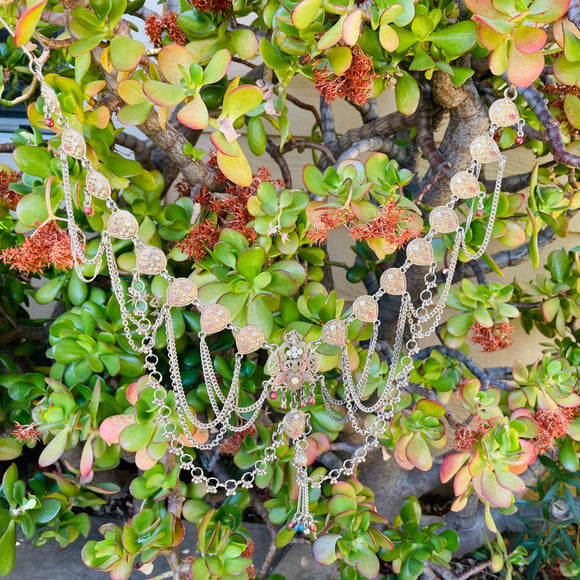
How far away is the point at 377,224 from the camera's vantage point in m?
0.66

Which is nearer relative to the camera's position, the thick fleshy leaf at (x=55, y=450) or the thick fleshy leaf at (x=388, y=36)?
the thick fleshy leaf at (x=388, y=36)

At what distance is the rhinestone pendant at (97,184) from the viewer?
0.61 meters

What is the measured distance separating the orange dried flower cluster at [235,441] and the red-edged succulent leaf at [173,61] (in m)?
0.56

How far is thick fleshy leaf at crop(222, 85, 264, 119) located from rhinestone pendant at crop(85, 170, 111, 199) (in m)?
0.17

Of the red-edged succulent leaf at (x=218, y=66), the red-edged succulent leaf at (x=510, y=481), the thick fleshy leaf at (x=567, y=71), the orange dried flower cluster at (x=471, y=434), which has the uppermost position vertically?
the red-edged succulent leaf at (x=218, y=66)

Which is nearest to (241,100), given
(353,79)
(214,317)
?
(353,79)

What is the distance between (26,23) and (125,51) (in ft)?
0.36

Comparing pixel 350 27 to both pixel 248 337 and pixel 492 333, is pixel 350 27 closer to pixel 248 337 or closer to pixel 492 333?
pixel 248 337

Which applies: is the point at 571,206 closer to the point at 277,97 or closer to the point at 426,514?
the point at 277,97

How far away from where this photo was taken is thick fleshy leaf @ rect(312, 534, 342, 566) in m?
0.80

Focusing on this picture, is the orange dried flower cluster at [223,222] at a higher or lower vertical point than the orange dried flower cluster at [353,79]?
lower

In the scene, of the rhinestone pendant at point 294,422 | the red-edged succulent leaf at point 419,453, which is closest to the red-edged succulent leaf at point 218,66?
the rhinestone pendant at point 294,422

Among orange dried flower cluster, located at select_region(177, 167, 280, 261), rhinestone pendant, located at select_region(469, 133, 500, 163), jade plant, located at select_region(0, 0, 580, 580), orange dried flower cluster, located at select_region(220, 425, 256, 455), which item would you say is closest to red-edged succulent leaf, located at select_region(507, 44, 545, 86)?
jade plant, located at select_region(0, 0, 580, 580)

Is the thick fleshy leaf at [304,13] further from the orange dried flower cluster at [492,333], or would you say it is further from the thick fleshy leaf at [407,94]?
the orange dried flower cluster at [492,333]
